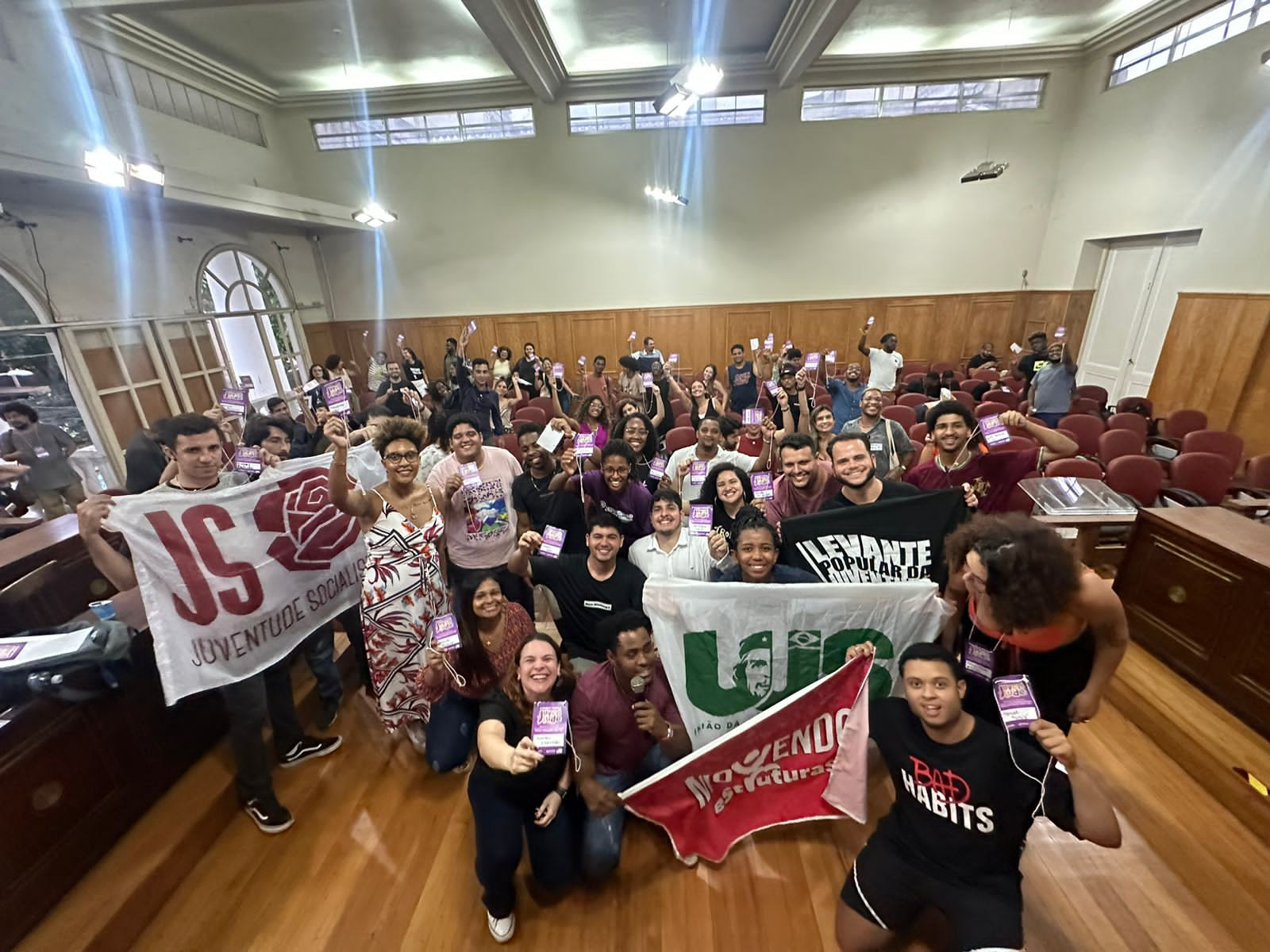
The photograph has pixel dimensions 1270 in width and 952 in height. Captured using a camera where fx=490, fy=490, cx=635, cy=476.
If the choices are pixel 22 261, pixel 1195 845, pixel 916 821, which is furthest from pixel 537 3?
pixel 1195 845

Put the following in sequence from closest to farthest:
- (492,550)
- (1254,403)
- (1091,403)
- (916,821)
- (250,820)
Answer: (916,821) → (250,820) → (492,550) → (1254,403) → (1091,403)

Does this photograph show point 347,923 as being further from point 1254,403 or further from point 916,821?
point 1254,403

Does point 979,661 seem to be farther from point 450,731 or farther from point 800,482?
point 450,731

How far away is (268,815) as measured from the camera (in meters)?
2.12

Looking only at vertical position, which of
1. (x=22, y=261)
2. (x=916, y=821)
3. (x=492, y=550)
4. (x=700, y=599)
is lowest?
(x=916, y=821)

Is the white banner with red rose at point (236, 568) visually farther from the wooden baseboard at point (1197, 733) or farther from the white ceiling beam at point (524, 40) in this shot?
the white ceiling beam at point (524, 40)

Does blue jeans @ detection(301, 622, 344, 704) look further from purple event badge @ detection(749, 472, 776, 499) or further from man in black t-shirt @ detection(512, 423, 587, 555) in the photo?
purple event badge @ detection(749, 472, 776, 499)

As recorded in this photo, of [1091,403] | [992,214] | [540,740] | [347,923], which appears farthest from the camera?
[992,214]

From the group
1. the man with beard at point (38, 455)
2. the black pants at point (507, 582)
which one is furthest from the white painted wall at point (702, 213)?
the black pants at point (507, 582)

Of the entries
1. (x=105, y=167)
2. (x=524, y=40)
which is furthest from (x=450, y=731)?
(x=524, y=40)

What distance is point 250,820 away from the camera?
2166 mm

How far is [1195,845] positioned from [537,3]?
8280 mm

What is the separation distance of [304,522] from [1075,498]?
429 cm

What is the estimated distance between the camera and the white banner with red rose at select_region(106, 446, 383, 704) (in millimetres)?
1864
